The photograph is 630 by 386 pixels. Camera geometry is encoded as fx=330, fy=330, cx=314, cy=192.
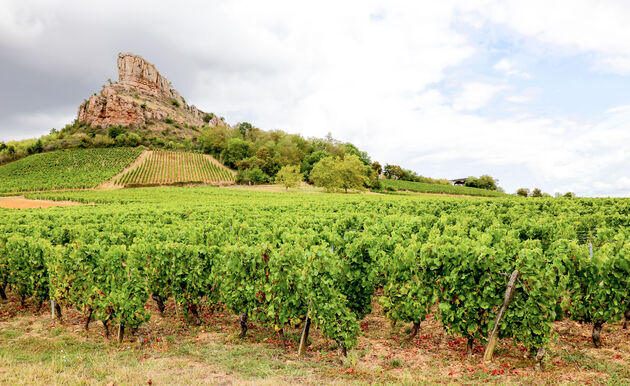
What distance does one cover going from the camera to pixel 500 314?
6668 millimetres

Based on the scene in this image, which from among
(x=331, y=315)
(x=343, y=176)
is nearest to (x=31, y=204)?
(x=343, y=176)

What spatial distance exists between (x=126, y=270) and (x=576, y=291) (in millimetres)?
10596

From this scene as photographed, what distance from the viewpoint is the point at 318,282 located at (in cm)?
697

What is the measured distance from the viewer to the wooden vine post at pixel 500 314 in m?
6.52

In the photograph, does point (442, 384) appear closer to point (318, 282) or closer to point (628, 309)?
point (318, 282)

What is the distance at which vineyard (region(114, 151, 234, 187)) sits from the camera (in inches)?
3377

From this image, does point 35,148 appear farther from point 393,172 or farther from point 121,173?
point 393,172

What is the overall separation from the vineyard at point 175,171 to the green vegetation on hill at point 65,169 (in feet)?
16.4

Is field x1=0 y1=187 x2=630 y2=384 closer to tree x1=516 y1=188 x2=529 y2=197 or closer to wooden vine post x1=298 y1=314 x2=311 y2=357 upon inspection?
wooden vine post x1=298 y1=314 x2=311 y2=357

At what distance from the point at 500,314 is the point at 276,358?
4684 mm

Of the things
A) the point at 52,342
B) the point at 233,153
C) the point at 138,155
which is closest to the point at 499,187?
the point at 233,153

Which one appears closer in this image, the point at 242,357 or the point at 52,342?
the point at 242,357

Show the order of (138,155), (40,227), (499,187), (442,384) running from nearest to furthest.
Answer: (442,384) → (40,227) → (138,155) → (499,187)

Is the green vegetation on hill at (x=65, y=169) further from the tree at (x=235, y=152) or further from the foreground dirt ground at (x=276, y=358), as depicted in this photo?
the foreground dirt ground at (x=276, y=358)
